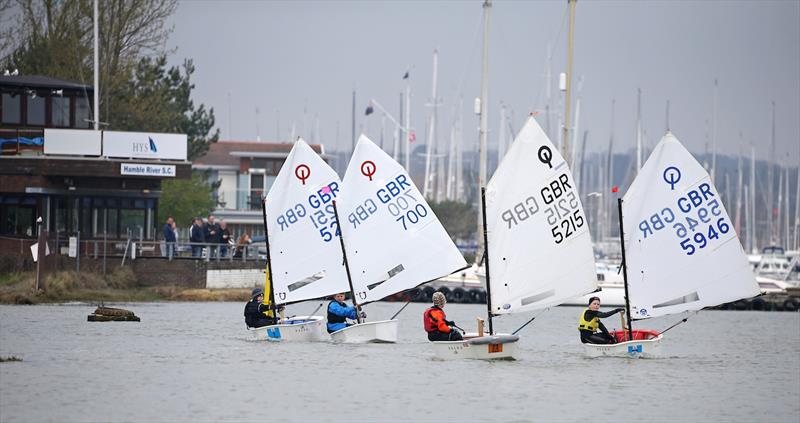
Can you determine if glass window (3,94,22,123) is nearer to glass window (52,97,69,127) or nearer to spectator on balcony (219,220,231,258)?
glass window (52,97,69,127)

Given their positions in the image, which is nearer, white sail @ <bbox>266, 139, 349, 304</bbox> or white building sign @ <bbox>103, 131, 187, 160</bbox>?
white sail @ <bbox>266, 139, 349, 304</bbox>

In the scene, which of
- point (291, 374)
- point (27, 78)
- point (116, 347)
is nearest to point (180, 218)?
point (27, 78)

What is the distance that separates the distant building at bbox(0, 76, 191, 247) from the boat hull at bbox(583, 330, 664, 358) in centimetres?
2661

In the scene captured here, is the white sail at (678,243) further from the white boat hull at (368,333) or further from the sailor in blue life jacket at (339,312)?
the sailor in blue life jacket at (339,312)

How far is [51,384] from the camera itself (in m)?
28.1

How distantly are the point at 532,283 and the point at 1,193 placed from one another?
29.2 metres

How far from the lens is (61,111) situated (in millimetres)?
60625

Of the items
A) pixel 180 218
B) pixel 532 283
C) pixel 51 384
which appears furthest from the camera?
pixel 180 218

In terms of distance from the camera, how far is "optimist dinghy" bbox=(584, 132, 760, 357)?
33688mm

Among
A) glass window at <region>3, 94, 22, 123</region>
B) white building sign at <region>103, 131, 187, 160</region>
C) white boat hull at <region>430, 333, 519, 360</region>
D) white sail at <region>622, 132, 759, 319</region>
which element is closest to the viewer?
white boat hull at <region>430, 333, 519, 360</region>

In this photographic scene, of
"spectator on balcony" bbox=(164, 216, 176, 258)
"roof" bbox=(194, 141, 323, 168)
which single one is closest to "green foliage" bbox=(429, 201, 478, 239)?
"roof" bbox=(194, 141, 323, 168)

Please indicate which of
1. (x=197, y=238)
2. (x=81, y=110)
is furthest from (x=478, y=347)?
(x=81, y=110)

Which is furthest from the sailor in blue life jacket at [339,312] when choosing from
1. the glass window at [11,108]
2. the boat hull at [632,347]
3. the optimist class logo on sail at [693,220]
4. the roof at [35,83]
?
the glass window at [11,108]

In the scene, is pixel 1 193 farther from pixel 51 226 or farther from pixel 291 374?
pixel 291 374
